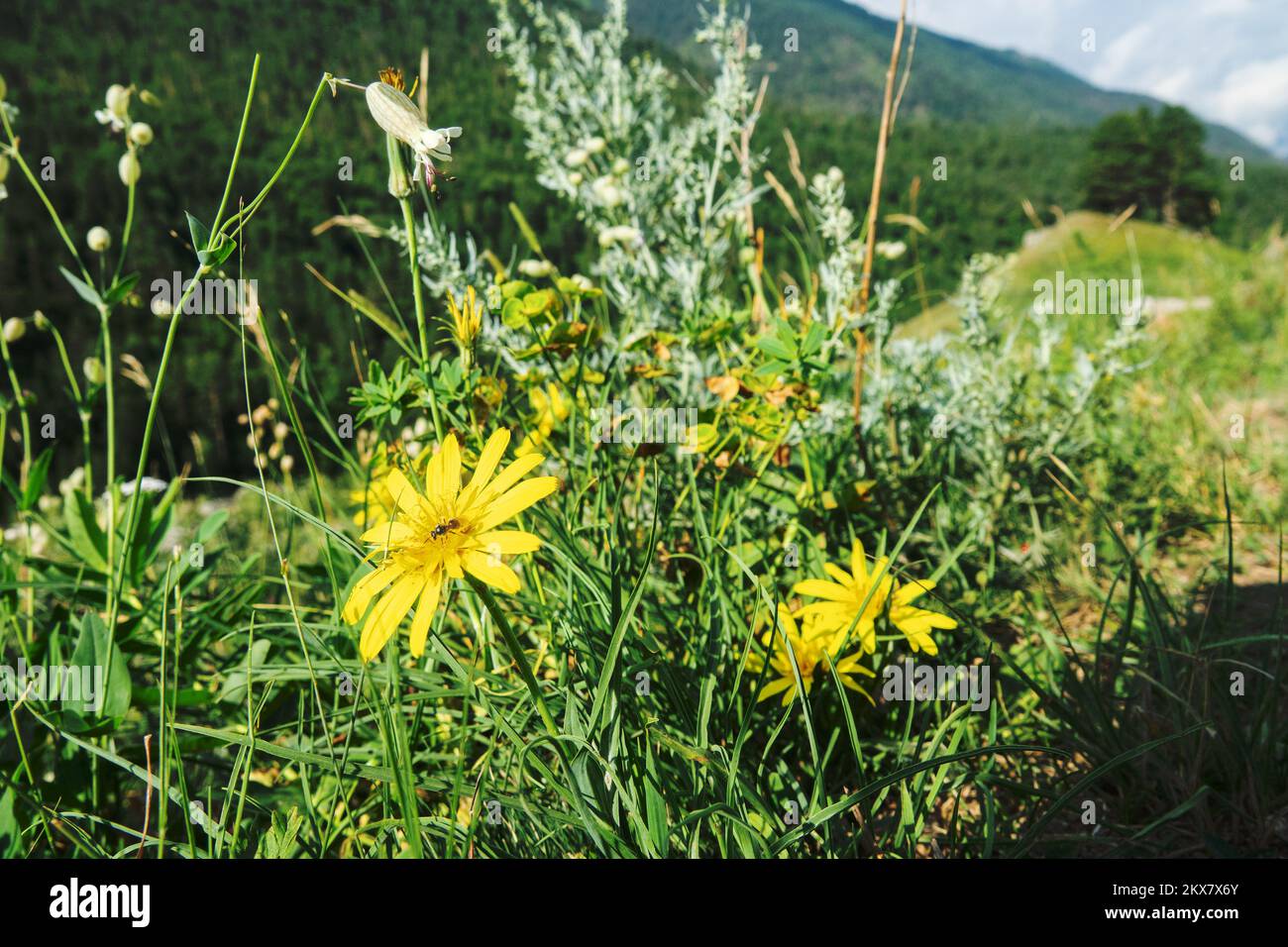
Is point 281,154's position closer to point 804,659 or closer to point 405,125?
point 405,125

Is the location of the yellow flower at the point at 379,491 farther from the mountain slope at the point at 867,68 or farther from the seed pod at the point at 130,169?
the mountain slope at the point at 867,68

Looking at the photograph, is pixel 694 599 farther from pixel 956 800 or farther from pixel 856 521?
pixel 956 800

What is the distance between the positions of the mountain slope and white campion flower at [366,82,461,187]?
1199mm

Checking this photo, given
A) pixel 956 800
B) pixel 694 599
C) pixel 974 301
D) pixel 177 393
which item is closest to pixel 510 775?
pixel 694 599

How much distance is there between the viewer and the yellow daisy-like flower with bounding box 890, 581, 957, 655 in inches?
39.5

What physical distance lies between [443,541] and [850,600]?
576 millimetres

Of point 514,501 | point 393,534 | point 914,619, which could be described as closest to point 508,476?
point 514,501

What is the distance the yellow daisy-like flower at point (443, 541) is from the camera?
673 mm

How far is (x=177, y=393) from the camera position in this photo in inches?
241

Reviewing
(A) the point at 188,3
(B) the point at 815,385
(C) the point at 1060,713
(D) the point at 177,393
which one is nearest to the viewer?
(C) the point at 1060,713

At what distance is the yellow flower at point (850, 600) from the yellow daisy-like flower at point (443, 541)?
47 cm

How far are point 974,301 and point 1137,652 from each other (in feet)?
2.49

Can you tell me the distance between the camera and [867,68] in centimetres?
1703

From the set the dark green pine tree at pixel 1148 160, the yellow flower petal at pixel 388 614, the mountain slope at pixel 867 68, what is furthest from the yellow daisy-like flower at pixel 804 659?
the dark green pine tree at pixel 1148 160
